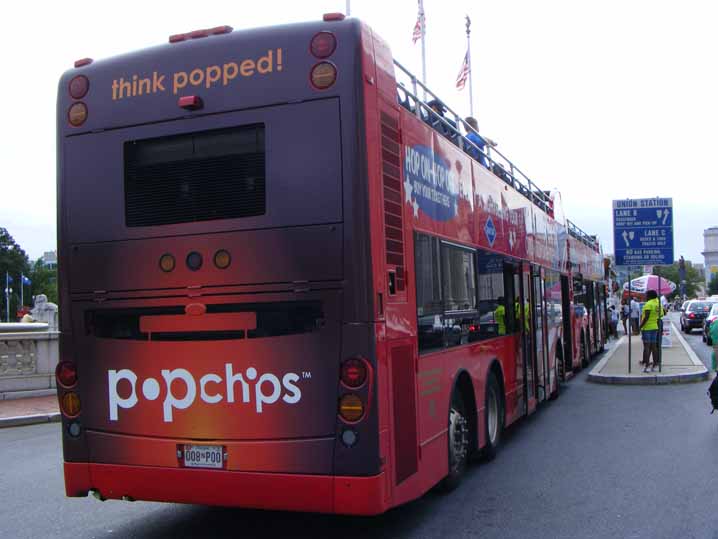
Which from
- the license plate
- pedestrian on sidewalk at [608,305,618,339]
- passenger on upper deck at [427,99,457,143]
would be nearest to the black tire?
passenger on upper deck at [427,99,457,143]

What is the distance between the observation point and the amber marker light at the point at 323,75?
548cm

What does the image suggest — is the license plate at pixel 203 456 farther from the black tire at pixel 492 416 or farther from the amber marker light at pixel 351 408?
the black tire at pixel 492 416

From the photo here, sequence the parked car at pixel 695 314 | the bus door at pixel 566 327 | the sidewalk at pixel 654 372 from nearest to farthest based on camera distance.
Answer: the bus door at pixel 566 327, the sidewalk at pixel 654 372, the parked car at pixel 695 314

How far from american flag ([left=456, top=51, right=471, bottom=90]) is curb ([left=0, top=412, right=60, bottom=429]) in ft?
57.5

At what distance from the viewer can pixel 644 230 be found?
68.1 feet

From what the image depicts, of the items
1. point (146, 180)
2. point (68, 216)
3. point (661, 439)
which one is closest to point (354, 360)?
point (146, 180)

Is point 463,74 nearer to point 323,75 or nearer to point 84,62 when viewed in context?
point 84,62

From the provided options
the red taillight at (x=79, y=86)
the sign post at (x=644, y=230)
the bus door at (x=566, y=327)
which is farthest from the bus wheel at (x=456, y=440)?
the sign post at (x=644, y=230)

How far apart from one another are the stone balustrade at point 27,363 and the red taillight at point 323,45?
13.2 metres

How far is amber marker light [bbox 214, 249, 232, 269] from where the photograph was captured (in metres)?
5.62

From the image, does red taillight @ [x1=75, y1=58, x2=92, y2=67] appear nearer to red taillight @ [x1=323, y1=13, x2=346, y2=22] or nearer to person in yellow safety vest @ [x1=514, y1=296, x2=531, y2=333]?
red taillight @ [x1=323, y1=13, x2=346, y2=22]

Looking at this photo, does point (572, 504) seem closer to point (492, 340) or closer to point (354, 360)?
point (492, 340)

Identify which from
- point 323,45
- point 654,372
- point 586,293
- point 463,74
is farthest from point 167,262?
point 463,74

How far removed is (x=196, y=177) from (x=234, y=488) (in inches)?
87.4
